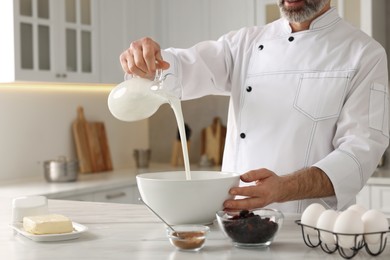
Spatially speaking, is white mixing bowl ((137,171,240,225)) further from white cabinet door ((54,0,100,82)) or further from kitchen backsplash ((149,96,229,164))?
kitchen backsplash ((149,96,229,164))

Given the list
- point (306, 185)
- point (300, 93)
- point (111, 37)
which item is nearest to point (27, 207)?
point (306, 185)

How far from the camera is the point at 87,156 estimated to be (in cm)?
386

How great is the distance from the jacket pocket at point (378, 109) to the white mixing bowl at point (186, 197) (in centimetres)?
59

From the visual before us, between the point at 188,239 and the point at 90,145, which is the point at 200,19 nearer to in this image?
the point at 90,145

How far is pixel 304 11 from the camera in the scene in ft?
6.51

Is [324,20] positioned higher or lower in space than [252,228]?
higher

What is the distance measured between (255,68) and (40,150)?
6.19 ft

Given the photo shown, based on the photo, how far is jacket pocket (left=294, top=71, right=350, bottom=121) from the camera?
1.93 metres

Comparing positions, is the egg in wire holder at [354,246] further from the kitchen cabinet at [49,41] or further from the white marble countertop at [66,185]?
the kitchen cabinet at [49,41]

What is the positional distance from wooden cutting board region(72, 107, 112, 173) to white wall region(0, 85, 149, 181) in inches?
1.9

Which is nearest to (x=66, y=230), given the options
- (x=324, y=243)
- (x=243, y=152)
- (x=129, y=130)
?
(x=324, y=243)

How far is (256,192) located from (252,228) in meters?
0.17

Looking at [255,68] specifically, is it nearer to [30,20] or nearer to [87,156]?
[30,20]

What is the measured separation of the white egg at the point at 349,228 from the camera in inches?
45.3
